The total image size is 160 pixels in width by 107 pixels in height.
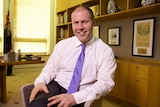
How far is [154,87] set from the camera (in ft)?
7.54

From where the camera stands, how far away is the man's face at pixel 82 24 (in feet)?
4.52

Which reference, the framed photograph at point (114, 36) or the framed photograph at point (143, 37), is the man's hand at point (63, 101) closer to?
the framed photograph at point (143, 37)

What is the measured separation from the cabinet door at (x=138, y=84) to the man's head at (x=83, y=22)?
1324mm

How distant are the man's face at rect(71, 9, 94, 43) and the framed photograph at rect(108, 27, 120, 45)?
196cm

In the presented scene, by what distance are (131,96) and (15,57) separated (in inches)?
73.7

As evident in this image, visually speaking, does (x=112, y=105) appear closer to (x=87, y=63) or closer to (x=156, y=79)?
(x=156, y=79)

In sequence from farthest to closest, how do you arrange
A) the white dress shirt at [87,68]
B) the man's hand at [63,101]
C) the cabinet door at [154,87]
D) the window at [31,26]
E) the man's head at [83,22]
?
1. the window at [31,26]
2. the cabinet door at [154,87]
3. the man's head at [83,22]
4. the white dress shirt at [87,68]
5. the man's hand at [63,101]

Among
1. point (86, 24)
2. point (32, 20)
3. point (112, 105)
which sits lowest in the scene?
point (112, 105)

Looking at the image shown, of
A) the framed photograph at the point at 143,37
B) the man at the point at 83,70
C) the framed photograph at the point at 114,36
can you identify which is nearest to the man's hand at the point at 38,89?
the man at the point at 83,70

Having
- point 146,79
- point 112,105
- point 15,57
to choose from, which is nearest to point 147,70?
point 146,79

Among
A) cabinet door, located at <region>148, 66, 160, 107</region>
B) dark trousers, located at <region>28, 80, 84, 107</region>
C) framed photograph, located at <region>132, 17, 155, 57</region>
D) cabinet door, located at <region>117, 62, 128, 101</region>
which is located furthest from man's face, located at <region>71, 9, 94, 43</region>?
framed photograph, located at <region>132, 17, 155, 57</region>

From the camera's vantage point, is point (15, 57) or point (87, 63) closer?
point (87, 63)

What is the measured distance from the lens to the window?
5379 millimetres

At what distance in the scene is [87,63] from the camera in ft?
4.67
